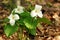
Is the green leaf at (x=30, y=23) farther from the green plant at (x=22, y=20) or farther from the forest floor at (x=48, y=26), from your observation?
the forest floor at (x=48, y=26)

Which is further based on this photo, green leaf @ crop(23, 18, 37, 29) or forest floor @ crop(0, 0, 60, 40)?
forest floor @ crop(0, 0, 60, 40)

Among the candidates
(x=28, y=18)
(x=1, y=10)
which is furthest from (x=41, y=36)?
(x=1, y=10)

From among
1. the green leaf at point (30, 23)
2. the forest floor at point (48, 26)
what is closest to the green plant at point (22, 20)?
the green leaf at point (30, 23)

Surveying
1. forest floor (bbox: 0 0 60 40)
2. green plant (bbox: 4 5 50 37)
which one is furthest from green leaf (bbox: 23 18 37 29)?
forest floor (bbox: 0 0 60 40)

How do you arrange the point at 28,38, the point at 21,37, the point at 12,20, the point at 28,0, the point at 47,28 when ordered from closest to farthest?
the point at 12,20 → the point at 21,37 → the point at 28,38 → the point at 47,28 → the point at 28,0

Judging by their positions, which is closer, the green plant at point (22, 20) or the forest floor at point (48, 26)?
the green plant at point (22, 20)

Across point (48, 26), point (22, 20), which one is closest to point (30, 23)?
point (22, 20)

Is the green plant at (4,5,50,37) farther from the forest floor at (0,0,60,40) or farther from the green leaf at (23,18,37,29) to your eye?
the forest floor at (0,0,60,40)

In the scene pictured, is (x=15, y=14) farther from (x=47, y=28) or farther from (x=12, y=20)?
(x=47, y=28)

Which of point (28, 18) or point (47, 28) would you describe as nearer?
point (28, 18)

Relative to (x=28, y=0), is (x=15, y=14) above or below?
above

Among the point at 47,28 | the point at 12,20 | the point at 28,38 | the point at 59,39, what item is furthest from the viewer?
the point at 47,28
